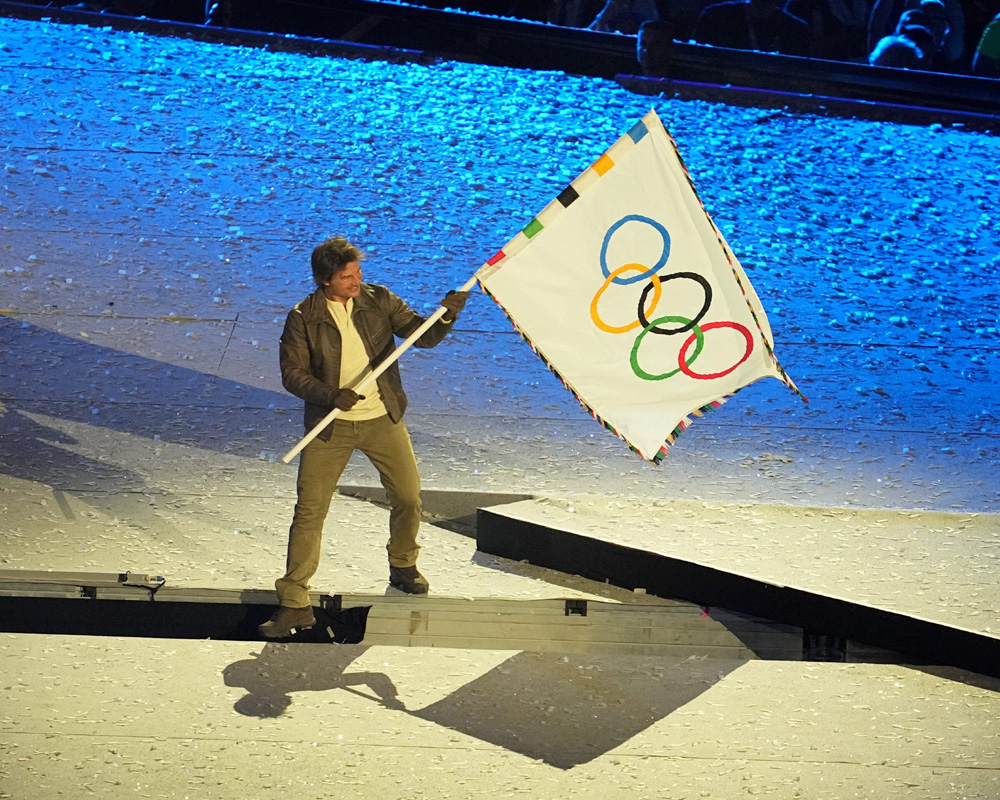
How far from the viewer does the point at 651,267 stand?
3.91 meters

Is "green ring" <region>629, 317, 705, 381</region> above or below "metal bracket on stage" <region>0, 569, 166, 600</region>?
above

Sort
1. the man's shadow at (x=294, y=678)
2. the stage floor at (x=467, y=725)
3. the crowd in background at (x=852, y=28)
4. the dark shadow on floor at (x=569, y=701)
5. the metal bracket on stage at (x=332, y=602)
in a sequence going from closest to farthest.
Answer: the stage floor at (x=467, y=725), the dark shadow on floor at (x=569, y=701), the man's shadow at (x=294, y=678), the metal bracket on stage at (x=332, y=602), the crowd in background at (x=852, y=28)

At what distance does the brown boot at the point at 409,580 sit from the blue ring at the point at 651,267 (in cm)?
129

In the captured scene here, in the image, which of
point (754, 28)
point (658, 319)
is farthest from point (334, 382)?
point (754, 28)

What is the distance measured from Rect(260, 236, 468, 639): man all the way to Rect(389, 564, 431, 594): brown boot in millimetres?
362

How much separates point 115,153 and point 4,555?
5.24m

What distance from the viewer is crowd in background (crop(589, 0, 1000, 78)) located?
10.8 m

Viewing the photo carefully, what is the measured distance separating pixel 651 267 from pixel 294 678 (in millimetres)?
1795

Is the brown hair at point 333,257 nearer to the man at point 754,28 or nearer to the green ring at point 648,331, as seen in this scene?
the green ring at point 648,331

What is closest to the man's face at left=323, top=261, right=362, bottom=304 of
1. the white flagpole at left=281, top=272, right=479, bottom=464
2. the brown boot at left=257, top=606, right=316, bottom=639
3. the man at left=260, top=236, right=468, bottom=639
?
the man at left=260, top=236, right=468, bottom=639

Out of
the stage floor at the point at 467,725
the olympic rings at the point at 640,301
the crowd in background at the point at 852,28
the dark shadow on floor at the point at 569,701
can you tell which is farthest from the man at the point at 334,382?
the crowd in background at the point at 852,28

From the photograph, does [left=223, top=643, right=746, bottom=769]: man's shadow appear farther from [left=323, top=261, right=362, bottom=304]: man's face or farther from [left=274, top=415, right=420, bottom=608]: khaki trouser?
[left=323, top=261, right=362, bottom=304]: man's face

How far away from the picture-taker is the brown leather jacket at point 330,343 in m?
3.88

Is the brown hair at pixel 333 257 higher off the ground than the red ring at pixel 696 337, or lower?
higher
